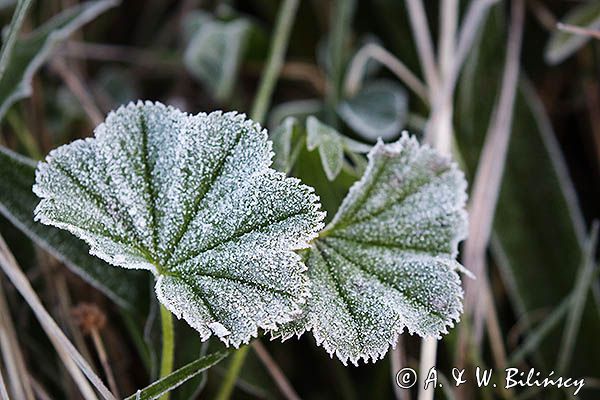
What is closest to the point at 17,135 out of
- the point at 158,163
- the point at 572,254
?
the point at 158,163

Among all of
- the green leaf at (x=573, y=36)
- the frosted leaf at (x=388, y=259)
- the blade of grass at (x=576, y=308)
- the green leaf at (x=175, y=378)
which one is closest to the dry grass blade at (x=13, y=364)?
the green leaf at (x=175, y=378)

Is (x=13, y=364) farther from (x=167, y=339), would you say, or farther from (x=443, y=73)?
(x=443, y=73)

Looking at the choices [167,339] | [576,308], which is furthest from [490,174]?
[167,339]

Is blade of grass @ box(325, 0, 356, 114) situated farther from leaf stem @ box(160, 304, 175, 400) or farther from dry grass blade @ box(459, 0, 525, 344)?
leaf stem @ box(160, 304, 175, 400)

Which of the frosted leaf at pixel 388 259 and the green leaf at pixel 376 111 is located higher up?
the green leaf at pixel 376 111

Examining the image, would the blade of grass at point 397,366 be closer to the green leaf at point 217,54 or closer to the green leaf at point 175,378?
the green leaf at point 175,378

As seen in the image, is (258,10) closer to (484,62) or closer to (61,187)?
(484,62)

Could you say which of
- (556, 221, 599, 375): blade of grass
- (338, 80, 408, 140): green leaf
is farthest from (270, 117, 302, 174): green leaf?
(556, 221, 599, 375): blade of grass
